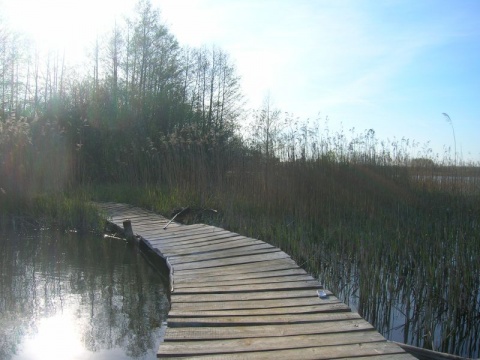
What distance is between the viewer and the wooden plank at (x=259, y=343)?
6.71 ft

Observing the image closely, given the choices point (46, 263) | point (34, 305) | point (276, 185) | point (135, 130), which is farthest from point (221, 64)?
point (34, 305)

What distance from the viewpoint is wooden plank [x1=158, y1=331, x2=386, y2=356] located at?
204 cm

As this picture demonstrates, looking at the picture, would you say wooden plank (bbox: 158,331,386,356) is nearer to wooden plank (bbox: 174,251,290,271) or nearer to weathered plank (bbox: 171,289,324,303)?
weathered plank (bbox: 171,289,324,303)

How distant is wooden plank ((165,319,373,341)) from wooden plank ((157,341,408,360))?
→ 0.56 feet

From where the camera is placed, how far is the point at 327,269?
387 centimetres

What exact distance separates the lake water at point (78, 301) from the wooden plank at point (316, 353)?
2.83 feet

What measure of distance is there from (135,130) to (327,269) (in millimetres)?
7556

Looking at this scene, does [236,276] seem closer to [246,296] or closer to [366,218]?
[246,296]

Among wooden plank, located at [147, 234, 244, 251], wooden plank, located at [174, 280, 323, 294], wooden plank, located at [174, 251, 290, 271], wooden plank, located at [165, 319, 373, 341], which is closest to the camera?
wooden plank, located at [165, 319, 373, 341]

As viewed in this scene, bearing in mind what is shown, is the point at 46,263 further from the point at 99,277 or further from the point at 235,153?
the point at 235,153

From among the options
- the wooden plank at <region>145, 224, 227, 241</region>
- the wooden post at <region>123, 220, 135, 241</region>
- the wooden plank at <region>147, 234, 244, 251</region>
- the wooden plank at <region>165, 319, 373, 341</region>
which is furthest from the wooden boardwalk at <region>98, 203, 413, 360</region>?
the wooden post at <region>123, 220, 135, 241</region>

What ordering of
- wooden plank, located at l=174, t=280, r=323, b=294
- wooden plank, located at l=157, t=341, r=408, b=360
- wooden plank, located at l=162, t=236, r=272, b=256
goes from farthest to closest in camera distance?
1. wooden plank, located at l=162, t=236, r=272, b=256
2. wooden plank, located at l=174, t=280, r=323, b=294
3. wooden plank, located at l=157, t=341, r=408, b=360

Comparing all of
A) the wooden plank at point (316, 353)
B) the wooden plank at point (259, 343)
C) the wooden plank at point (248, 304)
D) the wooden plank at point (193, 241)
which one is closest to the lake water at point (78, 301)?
the wooden plank at point (193, 241)

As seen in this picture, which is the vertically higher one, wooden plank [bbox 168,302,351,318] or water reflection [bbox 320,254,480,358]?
wooden plank [bbox 168,302,351,318]
